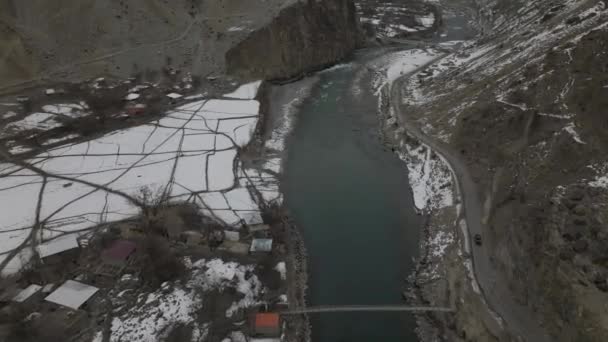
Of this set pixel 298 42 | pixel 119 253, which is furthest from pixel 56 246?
pixel 298 42

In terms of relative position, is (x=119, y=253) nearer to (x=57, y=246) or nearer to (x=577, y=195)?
(x=57, y=246)

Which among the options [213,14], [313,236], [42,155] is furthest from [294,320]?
[213,14]

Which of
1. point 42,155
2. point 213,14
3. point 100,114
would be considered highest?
point 213,14

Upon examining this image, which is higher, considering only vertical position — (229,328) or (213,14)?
(213,14)

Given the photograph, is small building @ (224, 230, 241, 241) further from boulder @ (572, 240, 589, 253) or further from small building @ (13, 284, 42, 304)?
boulder @ (572, 240, 589, 253)

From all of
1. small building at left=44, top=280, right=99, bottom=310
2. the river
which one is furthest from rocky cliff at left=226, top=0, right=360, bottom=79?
small building at left=44, top=280, right=99, bottom=310

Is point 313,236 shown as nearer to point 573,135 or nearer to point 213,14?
point 573,135

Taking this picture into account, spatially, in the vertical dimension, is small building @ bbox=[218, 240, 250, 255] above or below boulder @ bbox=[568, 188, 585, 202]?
below

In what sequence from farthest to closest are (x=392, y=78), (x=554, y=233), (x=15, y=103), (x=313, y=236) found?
1. (x=392, y=78)
2. (x=15, y=103)
3. (x=313, y=236)
4. (x=554, y=233)
